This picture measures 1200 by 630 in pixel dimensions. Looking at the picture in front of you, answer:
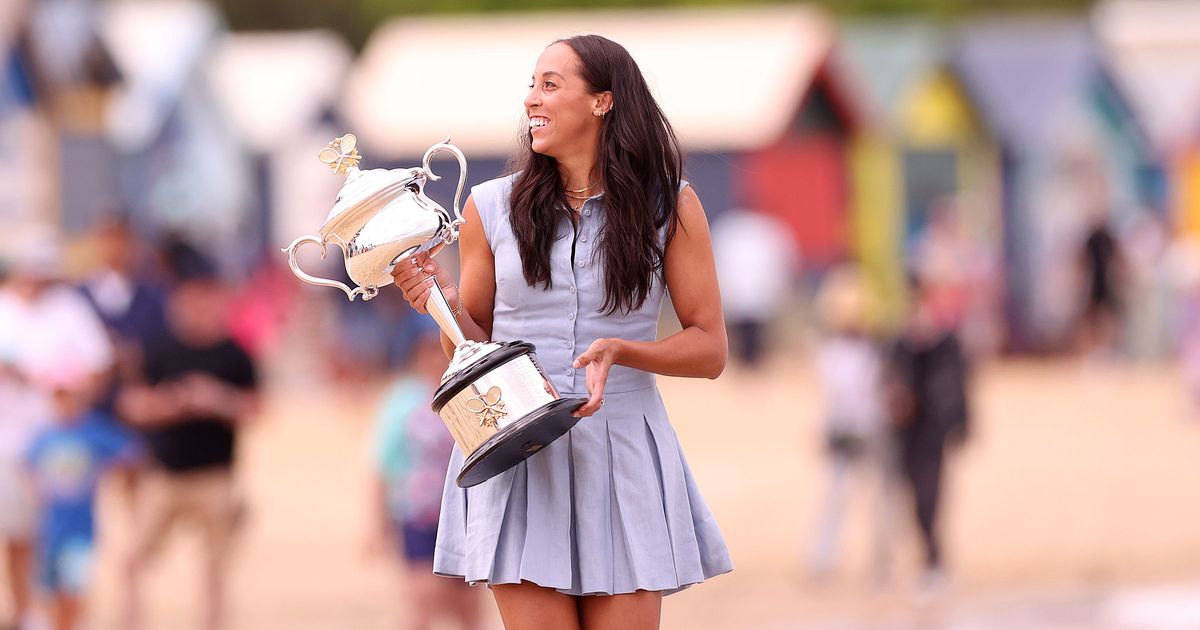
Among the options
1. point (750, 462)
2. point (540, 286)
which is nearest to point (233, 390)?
point (540, 286)

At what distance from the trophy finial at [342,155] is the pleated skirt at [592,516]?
0.60m

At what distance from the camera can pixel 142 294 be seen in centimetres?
1017

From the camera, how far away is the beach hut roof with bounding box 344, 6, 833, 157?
23.2m

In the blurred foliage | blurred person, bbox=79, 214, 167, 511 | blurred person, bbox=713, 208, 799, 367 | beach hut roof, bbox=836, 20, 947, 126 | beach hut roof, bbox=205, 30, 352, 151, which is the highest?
the blurred foliage

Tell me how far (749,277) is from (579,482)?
57.7 feet

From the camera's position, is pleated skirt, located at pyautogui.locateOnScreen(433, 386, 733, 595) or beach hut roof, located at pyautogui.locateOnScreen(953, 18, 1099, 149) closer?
pleated skirt, located at pyautogui.locateOnScreen(433, 386, 733, 595)

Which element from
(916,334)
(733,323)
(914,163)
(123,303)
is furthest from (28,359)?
(914,163)

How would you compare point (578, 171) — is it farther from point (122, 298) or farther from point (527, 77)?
point (527, 77)

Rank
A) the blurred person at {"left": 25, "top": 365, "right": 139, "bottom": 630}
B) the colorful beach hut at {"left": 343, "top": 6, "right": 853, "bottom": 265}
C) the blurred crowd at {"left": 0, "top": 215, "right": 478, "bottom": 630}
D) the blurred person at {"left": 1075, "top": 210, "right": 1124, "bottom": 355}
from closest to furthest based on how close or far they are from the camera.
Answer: the blurred crowd at {"left": 0, "top": 215, "right": 478, "bottom": 630} < the blurred person at {"left": 25, "top": 365, "right": 139, "bottom": 630} < the blurred person at {"left": 1075, "top": 210, "right": 1124, "bottom": 355} < the colorful beach hut at {"left": 343, "top": 6, "right": 853, "bottom": 265}

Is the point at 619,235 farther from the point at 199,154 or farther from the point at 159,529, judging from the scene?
the point at 199,154

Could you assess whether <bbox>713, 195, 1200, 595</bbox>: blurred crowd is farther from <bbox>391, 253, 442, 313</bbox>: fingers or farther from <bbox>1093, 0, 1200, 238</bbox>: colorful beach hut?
<bbox>391, 253, 442, 313</bbox>: fingers

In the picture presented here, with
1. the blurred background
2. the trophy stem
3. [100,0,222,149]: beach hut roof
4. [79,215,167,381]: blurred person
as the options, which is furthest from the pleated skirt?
[100,0,222,149]: beach hut roof

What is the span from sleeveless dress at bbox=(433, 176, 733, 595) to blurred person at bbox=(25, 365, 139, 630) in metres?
4.23

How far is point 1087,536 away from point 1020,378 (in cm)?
1014
